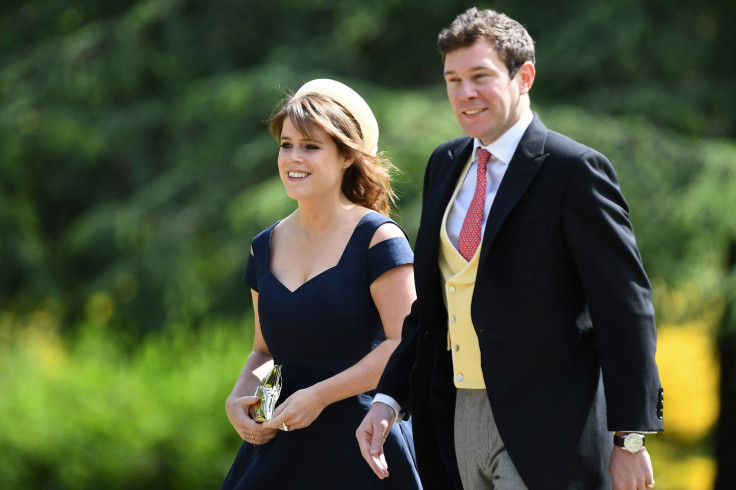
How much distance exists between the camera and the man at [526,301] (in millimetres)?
2188

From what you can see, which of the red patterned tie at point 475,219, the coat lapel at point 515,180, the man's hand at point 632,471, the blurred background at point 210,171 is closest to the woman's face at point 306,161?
the red patterned tie at point 475,219

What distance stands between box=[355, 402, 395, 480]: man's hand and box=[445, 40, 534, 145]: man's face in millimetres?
732

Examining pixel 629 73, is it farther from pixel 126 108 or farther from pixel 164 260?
pixel 126 108

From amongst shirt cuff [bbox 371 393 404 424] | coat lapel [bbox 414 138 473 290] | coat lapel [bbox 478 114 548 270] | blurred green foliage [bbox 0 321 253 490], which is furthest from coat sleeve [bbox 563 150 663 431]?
blurred green foliage [bbox 0 321 253 490]

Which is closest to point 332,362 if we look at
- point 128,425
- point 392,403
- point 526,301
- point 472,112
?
point 392,403

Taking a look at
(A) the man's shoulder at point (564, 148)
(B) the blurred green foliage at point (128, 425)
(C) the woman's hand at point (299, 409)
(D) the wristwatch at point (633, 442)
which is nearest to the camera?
(D) the wristwatch at point (633, 442)

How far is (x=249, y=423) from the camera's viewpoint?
116 inches

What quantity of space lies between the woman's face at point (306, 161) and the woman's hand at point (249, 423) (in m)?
0.62

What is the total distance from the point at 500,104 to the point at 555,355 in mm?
593

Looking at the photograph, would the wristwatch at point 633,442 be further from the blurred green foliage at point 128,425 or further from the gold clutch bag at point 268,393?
the blurred green foliage at point 128,425

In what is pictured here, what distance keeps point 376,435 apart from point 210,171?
4.35 meters

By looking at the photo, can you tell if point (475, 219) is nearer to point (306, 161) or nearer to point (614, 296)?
point (614, 296)

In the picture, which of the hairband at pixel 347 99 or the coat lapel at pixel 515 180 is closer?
the coat lapel at pixel 515 180

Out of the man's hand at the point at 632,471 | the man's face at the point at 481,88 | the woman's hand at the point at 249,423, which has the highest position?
the man's face at the point at 481,88
